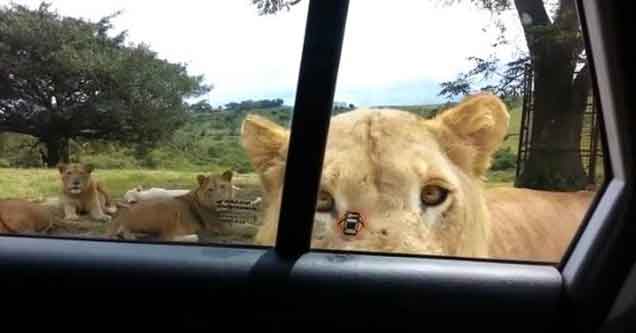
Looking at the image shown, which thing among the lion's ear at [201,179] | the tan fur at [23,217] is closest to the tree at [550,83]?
the lion's ear at [201,179]

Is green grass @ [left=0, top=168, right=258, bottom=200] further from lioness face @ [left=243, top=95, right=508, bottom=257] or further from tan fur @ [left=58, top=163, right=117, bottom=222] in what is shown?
lioness face @ [left=243, top=95, right=508, bottom=257]

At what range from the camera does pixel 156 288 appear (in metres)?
2.16

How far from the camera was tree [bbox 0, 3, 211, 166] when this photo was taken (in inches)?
89.0

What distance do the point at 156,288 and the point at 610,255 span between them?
58.1 inches

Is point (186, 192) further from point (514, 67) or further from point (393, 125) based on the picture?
point (514, 67)

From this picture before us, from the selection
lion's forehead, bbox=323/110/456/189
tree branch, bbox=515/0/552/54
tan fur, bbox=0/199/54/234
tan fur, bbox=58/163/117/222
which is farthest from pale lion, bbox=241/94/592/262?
tan fur, bbox=0/199/54/234

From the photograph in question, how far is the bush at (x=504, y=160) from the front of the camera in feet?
7.38

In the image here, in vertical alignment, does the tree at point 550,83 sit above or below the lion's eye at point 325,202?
above

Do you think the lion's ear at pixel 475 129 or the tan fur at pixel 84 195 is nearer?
the lion's ear at pixel 475 129

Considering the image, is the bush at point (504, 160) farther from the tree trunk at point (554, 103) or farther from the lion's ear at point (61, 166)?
the lion's ear at point (61, 166)

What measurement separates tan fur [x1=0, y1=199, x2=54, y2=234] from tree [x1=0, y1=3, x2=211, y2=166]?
20 cm

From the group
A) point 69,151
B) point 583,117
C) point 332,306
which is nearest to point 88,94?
point 69,151

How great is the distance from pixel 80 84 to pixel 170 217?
0.58 m

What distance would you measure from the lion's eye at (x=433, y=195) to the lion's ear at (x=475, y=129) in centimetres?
13
